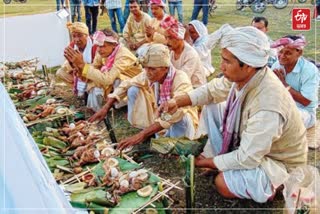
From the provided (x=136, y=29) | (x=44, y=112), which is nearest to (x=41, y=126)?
(x=44, y=112)

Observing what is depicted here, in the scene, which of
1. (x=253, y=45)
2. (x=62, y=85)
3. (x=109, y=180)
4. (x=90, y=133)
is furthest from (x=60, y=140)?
(x=62, y=85)

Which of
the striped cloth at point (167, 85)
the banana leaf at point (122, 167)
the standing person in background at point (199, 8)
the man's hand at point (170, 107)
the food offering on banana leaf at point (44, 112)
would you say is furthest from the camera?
the standing person in background at point (199, 8)

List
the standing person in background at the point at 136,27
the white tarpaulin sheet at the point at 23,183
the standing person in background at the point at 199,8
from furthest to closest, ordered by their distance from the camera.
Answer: the standing person in background at the point at 199,8 < the standing person in background at the point at 136,27 < the white tarpaulin sheet at the point at 23,183

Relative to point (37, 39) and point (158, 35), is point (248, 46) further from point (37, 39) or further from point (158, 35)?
point (37, 39)

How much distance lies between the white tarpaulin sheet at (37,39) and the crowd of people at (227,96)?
1907mm

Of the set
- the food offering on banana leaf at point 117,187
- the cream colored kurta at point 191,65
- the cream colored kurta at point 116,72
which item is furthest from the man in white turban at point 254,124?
the cream colored kurta at point 116,72

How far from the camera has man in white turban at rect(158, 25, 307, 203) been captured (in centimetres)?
210

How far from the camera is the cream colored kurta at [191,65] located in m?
3.49

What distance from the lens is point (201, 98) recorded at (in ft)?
8.77

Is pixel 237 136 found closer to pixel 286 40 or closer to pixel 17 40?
pixel 286 40

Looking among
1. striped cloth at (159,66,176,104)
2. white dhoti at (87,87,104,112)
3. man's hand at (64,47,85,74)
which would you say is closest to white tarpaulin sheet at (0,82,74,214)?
striped cloth at (159,66,176,104)

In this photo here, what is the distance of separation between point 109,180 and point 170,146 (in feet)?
1.84

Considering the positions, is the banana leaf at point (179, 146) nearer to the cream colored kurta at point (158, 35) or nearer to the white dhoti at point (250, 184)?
the white dhoti at point (250, 184)

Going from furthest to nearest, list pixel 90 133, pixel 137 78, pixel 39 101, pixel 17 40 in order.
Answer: pixel 17 40
pixel 39 101
pixel 137 78
pixel 90 133
